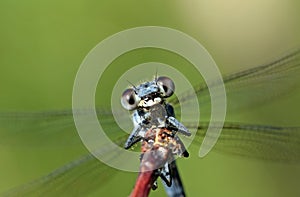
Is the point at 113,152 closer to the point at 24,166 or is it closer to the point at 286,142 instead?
the point at 286,142

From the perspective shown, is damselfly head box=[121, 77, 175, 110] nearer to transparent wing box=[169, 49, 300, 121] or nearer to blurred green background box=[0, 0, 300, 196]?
transparent wing box=[169, 49, 300, 121]

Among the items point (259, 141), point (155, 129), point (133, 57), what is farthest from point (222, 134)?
point (133, 57)

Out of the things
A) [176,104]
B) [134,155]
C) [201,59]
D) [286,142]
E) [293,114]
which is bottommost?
[286,142]

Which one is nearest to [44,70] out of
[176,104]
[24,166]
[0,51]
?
[0,51]

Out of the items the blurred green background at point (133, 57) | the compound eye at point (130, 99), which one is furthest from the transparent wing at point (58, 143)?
the blurred green background at point (133, 57)

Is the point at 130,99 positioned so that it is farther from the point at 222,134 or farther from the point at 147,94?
the point at 222,134

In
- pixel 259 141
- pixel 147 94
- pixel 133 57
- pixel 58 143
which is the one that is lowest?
pixel 259 141
